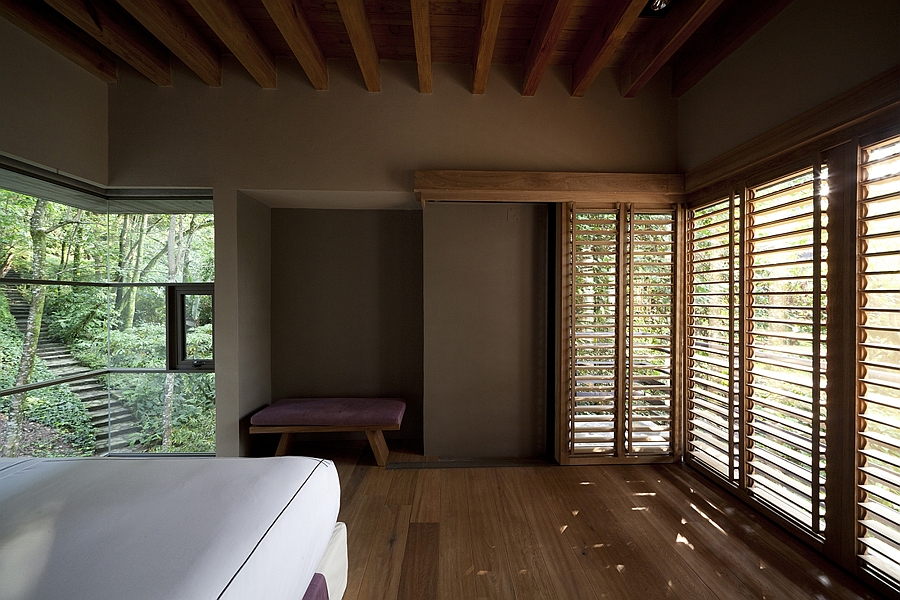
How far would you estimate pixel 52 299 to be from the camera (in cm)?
262

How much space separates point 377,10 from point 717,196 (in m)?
2.32

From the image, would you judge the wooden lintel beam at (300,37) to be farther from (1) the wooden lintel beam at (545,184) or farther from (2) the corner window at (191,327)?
(2) the corner window at (191,327)

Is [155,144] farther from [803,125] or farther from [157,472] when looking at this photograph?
[803,125]

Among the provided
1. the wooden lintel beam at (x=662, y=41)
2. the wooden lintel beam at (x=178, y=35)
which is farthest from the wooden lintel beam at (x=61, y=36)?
the wooden lintel beam at (x=662, y=41)

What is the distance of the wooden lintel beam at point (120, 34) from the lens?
223 cm

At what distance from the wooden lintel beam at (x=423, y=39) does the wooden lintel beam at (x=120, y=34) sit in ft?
5.47

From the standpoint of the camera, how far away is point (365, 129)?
3010mm

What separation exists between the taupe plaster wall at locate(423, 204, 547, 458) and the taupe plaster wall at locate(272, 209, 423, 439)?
44 cm

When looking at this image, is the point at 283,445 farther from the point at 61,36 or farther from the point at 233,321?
the point at 61,36

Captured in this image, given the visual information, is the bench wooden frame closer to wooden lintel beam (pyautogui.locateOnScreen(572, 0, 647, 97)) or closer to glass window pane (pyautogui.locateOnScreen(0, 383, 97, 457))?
glass window pane (pyautogui.locateOnScreen(0, 383, 97, 457))

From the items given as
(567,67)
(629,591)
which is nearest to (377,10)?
(567,67)

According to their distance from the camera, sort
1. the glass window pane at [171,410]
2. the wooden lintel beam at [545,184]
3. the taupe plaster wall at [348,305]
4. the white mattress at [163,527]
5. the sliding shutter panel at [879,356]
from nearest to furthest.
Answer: the white mattress at [163,527], the sliding shutter panel at [879,356], the wooden lintel beam at [545,184], the glass window pane at [171,410], the taupe plaster wall at [348,305]

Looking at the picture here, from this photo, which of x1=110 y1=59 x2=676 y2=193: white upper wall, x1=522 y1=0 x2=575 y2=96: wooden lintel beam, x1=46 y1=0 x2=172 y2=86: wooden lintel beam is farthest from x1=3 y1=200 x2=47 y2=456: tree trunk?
x1=522 y1=0 x2=575 y2=96: wooden lintel beam

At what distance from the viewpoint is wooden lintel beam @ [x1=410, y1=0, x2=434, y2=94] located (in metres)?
2.12
